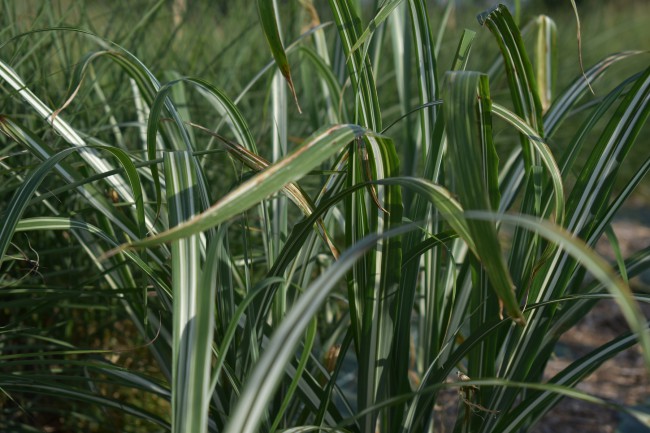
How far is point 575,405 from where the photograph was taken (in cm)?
167

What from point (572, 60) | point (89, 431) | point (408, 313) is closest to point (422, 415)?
point (408, 313)

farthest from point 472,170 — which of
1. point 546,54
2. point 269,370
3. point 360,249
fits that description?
point 546,54

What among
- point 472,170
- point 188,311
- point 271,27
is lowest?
point 188,311

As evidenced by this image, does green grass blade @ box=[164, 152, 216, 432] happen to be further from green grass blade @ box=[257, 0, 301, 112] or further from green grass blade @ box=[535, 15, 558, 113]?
green grass blade @ box=[535, 15, 558, 113]

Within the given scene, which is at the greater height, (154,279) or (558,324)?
(154,279)

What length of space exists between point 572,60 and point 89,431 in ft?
11.1

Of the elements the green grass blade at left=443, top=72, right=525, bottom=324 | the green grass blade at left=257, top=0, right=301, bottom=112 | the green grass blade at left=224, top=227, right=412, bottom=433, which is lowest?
the green grass blade at left=224, top=227, right=412, bottom=433

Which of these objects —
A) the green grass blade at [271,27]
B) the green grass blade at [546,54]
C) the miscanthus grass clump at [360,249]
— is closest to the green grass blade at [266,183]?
the miscanthus grass clump at [360,249]

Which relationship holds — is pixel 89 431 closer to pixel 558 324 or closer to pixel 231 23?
pixel 558 324

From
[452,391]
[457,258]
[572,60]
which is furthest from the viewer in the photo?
[572,60]

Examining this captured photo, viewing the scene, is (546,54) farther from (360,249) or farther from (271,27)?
(360,249)

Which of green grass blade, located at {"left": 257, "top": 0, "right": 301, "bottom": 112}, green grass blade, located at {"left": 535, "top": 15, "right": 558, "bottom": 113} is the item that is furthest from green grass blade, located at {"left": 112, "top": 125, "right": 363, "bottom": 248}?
green grass blade, located at {"left": 535, "top": 15, "right": 558, "bottom": 113}

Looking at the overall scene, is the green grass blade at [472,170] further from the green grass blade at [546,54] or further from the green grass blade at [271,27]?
the green grass blade at [546,54]

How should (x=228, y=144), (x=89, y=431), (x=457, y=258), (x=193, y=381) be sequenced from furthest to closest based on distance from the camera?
(x=89, y=431), (x=457, y=258), (x=228, y=144), (x=193, y=381)
